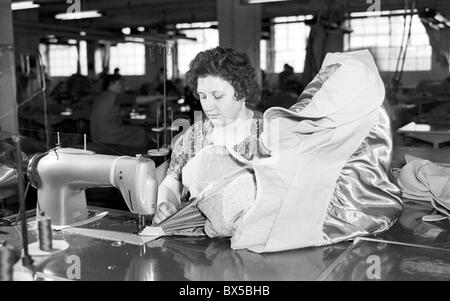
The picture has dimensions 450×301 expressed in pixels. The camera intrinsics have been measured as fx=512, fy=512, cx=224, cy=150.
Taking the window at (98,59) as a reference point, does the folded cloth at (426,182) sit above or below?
below

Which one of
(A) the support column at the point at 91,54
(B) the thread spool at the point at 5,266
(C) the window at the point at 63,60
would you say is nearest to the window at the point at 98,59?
(A) the support column at the point at 91,54

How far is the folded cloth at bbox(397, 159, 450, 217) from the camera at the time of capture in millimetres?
1835

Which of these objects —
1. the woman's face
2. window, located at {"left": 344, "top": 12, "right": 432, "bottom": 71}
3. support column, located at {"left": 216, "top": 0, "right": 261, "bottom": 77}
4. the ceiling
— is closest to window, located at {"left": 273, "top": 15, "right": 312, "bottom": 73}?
the ceiling

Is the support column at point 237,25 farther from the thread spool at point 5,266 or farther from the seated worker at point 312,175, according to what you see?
the thread spool at point 5,266

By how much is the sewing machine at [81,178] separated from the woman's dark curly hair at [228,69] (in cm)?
44

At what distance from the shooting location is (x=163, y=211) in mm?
1704

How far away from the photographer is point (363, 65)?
1504 mm

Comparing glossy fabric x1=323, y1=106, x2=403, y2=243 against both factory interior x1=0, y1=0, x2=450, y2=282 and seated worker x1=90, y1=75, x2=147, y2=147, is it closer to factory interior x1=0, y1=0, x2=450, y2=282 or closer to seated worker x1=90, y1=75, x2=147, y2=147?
factory interior x1=0, y1=0, x2=450, y2=282

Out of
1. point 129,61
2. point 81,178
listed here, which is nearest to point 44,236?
point 81,178

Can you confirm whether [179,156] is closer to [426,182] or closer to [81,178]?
[81,178]

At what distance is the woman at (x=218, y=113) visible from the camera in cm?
179

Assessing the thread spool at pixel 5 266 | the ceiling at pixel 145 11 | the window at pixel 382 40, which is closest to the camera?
the thread spool at pixel 5 266

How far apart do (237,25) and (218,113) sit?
7.21 m
